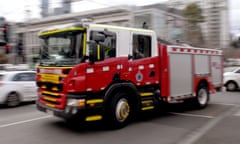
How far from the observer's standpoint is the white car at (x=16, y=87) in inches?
421

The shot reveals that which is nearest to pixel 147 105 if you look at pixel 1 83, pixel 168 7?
pixel 1 83

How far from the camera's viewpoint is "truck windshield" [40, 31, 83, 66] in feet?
21.2

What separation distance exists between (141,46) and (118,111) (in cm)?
196

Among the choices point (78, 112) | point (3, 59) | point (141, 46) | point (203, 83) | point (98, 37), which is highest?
point (3, 59)

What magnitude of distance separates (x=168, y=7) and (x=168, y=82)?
26.0 meters

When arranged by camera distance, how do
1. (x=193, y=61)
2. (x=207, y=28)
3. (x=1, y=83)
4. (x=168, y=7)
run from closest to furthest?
1. (x=193, y=61)
2. (x=1, y=83)
3. (x=168, y=7)
4. (x=207, y=28)

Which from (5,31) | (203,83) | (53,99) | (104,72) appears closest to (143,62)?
(104,72)

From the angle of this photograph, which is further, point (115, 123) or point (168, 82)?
point (168, 82)

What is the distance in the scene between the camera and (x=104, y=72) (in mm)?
6789

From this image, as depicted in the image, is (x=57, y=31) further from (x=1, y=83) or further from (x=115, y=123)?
(x=1, y=83)

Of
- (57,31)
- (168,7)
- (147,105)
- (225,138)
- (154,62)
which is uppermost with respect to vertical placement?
(168,7)

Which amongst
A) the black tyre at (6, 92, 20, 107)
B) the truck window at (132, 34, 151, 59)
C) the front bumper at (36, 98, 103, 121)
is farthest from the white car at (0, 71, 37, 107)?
the truck window at (132, 34, 151, 59)

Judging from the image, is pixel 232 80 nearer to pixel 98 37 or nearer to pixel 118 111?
pixel 118 111

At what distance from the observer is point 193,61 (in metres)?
9.70
